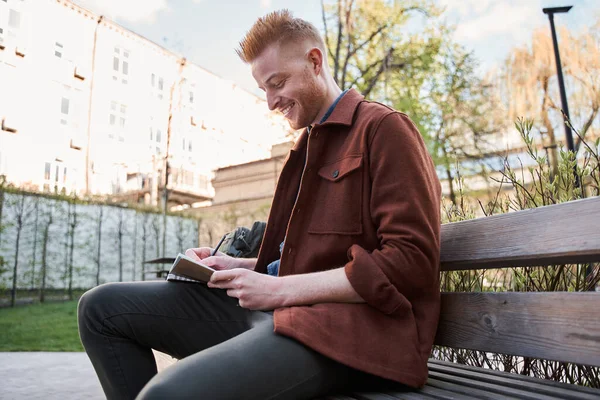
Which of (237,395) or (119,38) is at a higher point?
(119,38)

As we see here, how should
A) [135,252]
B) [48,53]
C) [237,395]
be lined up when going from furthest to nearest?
1. [48,53]
2. [135,252]
3. [237,395]

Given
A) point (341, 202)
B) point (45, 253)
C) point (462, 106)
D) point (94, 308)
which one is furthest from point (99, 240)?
point (341, 202)

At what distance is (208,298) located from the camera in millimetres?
2098

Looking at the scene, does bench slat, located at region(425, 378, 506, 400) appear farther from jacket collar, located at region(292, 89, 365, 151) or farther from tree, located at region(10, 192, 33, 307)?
tree, located at region(10, 192, 33, 307)

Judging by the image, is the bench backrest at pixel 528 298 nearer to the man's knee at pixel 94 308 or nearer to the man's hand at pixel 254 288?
the man's hand at pixel 254 288

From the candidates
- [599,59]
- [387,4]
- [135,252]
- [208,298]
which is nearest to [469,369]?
[208,298]

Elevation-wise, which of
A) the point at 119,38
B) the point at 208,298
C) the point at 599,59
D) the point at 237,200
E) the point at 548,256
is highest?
the point at 119,38

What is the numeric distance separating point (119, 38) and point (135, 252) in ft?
51.6

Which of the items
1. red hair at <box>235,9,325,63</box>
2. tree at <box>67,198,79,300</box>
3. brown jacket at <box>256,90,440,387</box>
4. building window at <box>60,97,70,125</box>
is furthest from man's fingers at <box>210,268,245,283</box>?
building window at <box>60,97,70,125</box>

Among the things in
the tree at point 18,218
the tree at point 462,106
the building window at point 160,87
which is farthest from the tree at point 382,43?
the building window at point 160,87

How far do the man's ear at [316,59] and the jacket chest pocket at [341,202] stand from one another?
0.49 meters

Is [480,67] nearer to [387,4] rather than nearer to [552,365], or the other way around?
[387,4]

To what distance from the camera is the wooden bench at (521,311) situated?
149 centimetres

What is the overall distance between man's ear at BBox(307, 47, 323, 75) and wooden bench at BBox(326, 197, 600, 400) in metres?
0.83
